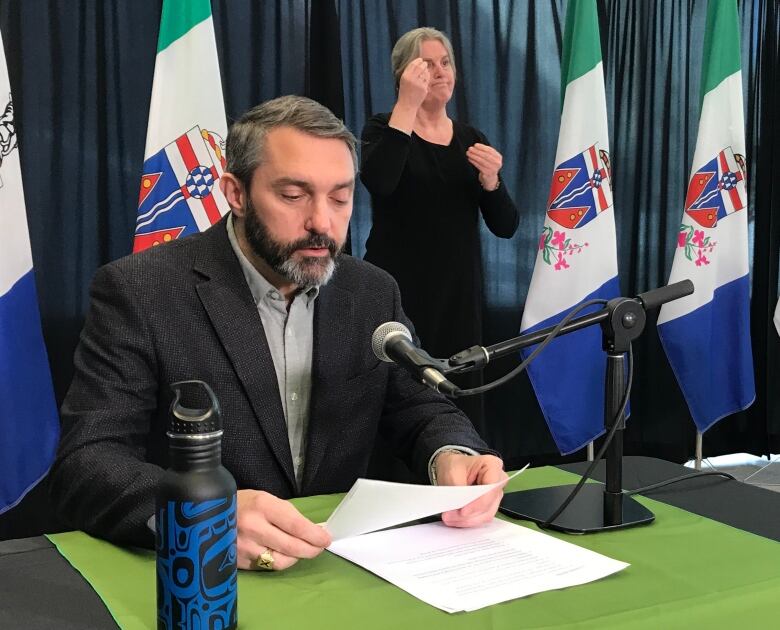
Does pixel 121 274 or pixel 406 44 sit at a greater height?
pixel 406 44

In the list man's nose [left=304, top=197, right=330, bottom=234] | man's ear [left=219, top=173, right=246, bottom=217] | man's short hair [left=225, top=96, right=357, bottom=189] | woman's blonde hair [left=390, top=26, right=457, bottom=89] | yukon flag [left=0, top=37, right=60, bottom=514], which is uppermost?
woman's blonde hair [left=390, top=26, right=457, bottom=89]

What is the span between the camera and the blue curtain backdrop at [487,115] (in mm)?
3113

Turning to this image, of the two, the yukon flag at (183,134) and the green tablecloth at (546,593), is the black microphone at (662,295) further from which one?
the yukon flag at (183,134)

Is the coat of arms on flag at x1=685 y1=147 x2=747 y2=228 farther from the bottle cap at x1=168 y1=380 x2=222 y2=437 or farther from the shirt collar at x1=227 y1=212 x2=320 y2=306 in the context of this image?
the bottle cap at x1=168 y1=380 x2=222 y2=437

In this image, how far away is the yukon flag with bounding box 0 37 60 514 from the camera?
2.65 m

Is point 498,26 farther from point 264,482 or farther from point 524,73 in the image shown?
point 264,482

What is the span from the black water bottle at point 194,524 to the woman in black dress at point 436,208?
2069mm

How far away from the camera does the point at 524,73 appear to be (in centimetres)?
401

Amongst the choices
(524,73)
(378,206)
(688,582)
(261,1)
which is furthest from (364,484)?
(524,73)

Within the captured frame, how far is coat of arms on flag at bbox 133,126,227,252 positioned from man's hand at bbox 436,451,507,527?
1.71m

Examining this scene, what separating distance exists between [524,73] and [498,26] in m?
0.25

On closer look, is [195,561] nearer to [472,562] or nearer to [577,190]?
[472,562]

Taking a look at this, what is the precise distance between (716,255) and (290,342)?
286 cm

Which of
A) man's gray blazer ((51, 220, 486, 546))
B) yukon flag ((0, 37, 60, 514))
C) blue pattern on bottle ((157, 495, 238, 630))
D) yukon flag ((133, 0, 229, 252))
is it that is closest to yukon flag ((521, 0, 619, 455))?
yukon flag ((133, 0, 229, 252))
